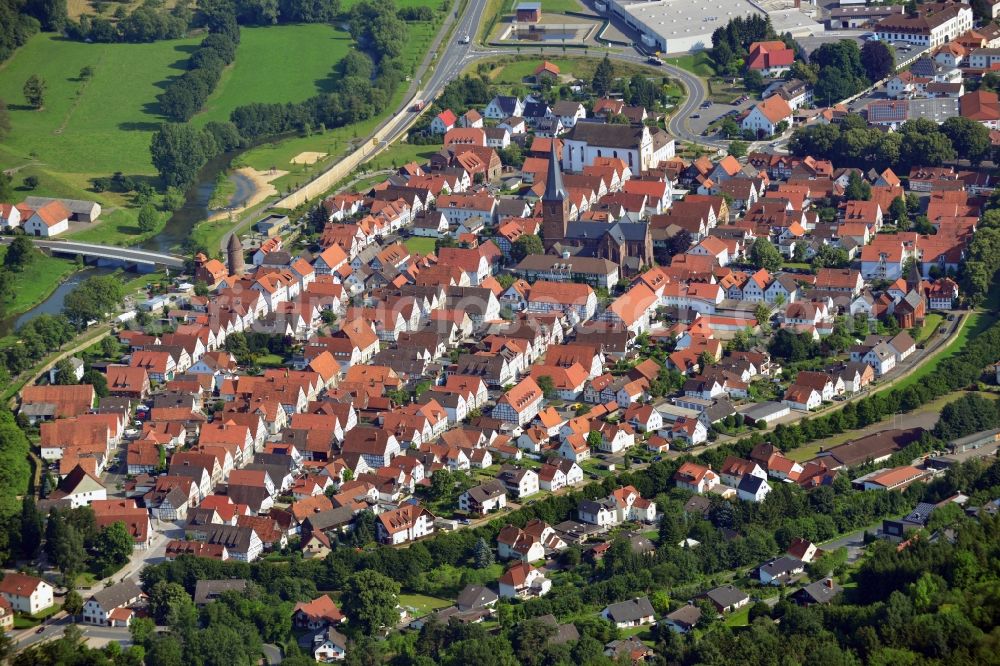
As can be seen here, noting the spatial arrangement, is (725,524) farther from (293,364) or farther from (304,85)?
(304,85)

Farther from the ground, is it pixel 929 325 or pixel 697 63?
pixel 697 63

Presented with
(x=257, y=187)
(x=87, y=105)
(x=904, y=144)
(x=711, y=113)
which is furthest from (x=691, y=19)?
(x=87, y=105)

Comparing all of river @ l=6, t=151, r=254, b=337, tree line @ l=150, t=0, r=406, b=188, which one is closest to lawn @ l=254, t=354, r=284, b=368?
river @ l=6, t=151, r=254, b=337

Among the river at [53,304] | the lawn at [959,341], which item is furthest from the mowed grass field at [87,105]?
the lawn at [959,341]

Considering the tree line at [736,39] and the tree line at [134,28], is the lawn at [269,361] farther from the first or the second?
the tree line at [134,28]

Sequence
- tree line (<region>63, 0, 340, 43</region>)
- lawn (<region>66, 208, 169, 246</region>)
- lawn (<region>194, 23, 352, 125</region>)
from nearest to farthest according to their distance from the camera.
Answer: lawn (<region>66, 208, 169, 246</region>) < lawn (<region>194, 23, 352, 125</region>) < tree line (<region>63, 0, 340, 43</region>)

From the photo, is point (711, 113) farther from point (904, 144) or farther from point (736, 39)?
point (904, 144)

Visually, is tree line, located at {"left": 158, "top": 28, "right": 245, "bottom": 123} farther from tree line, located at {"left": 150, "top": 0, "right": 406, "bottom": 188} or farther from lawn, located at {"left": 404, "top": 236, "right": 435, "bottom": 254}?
lawn, located at {"left": 404, "top": 236, "right": 435, "bottom": 254}
